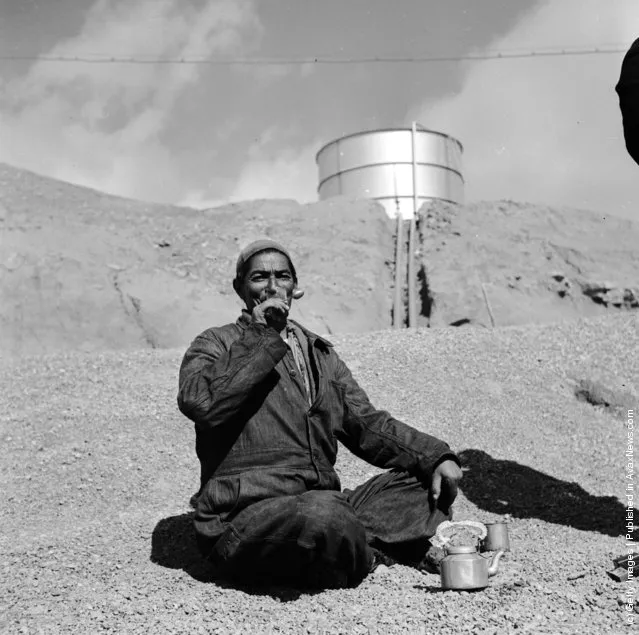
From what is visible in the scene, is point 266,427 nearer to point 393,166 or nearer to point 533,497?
point 533,497

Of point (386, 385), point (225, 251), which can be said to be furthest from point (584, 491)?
point (225, 251)

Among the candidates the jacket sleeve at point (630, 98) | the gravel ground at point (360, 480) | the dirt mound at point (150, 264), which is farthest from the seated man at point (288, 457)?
the dirt mound at point (150, 264)

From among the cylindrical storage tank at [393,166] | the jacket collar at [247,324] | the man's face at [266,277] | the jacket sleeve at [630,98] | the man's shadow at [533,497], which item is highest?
the cylindrical storage tank at [393,166]

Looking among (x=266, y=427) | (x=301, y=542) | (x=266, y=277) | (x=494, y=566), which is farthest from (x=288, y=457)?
(x=494, y=566)

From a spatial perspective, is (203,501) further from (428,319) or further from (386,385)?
(428,319)

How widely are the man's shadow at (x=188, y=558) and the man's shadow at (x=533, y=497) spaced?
1845 millimetres

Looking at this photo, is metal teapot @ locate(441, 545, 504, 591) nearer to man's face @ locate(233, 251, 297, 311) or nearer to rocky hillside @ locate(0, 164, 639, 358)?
man's face @ locate(233, 251, 297, 311)

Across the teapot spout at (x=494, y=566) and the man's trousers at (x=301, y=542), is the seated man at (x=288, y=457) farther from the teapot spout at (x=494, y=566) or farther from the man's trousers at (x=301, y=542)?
the teapot spout at (x=494, y=566)

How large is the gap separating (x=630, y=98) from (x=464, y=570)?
246 centimetres

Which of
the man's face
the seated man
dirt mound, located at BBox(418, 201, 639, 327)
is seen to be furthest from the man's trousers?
dirt mound, located at BBox(418, 201, 639, 327)

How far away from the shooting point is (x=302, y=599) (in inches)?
145

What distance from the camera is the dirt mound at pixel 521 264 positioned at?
551 inches

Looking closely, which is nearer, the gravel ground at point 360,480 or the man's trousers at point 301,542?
the gravel ground at point 360,480

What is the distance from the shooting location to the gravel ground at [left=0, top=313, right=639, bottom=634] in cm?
350
